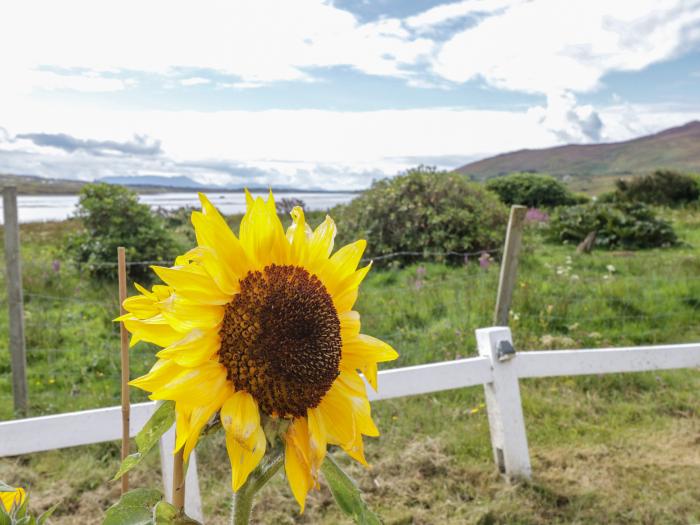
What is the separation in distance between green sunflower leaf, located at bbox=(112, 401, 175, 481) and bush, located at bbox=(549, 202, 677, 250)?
13.5 m

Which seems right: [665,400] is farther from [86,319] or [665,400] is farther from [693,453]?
[86,319]

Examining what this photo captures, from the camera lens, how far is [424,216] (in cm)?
1129

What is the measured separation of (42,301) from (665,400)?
24.1ft

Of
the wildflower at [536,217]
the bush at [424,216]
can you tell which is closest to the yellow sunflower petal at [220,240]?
the bush at [424,216]

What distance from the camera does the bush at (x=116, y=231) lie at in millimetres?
9562

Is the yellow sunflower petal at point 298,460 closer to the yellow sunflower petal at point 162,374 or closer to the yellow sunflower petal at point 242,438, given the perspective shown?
the yellow sunflower petal at point 242,438

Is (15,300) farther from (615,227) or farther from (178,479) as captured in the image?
(615,227)

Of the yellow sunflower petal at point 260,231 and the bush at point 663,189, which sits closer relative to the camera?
the yellow sunflower petal at point 260,231

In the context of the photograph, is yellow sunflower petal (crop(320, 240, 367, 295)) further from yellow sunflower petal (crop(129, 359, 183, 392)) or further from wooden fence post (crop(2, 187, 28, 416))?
wooden fence post (crop(2, 187, 28, 416))

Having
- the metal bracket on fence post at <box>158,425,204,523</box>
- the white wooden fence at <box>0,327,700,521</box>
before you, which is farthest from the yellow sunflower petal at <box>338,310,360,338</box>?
the white wooden fence at <box>0,327,700,521</box>

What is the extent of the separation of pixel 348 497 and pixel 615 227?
13.7 metres

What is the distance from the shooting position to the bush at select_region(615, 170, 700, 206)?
20984mm

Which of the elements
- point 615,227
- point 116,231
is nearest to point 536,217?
point 615,227

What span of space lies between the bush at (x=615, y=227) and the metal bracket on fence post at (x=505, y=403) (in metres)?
10.1
